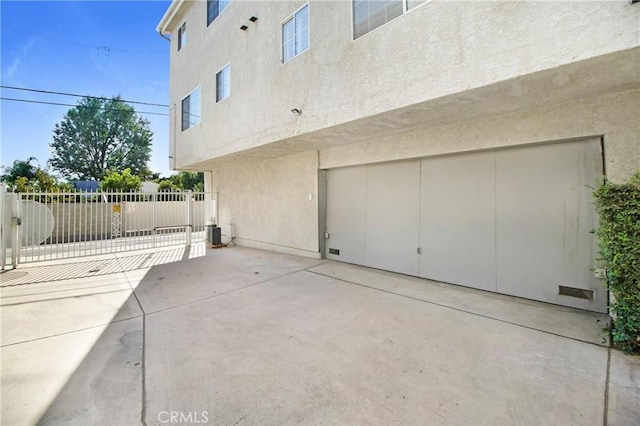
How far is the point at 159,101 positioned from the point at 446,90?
18193 mm

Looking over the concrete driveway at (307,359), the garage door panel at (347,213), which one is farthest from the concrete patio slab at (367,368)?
the garage door panel at (347,213)

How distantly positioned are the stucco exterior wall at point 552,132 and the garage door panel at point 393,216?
17.9 inches

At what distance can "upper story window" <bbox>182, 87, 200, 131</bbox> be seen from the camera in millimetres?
11008

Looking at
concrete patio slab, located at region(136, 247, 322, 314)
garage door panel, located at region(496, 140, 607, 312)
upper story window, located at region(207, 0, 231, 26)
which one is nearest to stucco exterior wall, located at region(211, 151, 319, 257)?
concrete patio slab, located at region(136, 247, 322, 314)

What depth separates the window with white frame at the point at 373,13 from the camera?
15.3 feet

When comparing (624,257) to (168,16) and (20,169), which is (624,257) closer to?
(168,16)

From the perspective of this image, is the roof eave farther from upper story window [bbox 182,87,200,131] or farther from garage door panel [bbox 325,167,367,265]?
garage door panel [bbox 325,167,367,265]

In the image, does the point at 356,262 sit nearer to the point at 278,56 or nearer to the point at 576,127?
the point at 576,127

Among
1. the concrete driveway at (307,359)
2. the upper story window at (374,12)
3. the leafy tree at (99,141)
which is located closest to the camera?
the concrete driveway at (307,359)

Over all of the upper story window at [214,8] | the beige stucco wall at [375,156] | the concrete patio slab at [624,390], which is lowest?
the concrete patio slab at [624,390]

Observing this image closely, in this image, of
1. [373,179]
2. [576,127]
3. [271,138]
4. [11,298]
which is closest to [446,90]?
[576,127]

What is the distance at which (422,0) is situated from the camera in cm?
430

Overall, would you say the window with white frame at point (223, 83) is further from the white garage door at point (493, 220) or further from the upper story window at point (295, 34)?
the white garage door at point (493, 220)

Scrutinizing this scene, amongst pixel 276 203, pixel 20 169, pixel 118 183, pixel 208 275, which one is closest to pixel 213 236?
pixel 276 203
